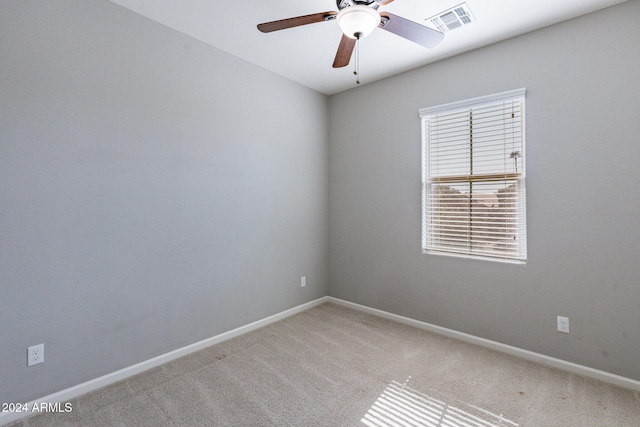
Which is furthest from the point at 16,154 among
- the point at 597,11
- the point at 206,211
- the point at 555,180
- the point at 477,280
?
the point at 597,11

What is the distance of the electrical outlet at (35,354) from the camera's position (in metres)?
1.91

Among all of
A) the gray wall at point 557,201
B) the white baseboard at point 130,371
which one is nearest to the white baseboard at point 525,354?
the gray wall at point 557,201

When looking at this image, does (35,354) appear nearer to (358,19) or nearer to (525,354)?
(358,19)

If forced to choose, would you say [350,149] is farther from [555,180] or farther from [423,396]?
[423,396]

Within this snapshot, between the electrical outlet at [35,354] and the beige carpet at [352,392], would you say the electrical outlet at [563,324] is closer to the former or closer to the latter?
the beige carpet at [352,392]

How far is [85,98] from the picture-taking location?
2115 mm

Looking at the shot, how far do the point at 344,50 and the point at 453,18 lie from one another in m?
1.00

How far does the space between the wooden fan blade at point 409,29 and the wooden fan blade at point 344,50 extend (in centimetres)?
23

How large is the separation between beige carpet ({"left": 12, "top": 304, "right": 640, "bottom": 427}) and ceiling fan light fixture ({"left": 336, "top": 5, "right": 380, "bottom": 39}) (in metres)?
2.32

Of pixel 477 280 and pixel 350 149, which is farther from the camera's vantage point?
pixel 350 149

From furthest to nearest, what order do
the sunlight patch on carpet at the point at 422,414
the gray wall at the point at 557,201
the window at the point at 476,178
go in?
the window at the point at 476,178 → the gray wall at the point at 557,201 → the sunlight patch on carpet at the point at 422,414

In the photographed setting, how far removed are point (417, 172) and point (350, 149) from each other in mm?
959

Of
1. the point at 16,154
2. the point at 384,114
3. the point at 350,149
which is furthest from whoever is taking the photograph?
the point at 350,149

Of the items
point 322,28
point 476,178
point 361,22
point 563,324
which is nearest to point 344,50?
point 361,22
